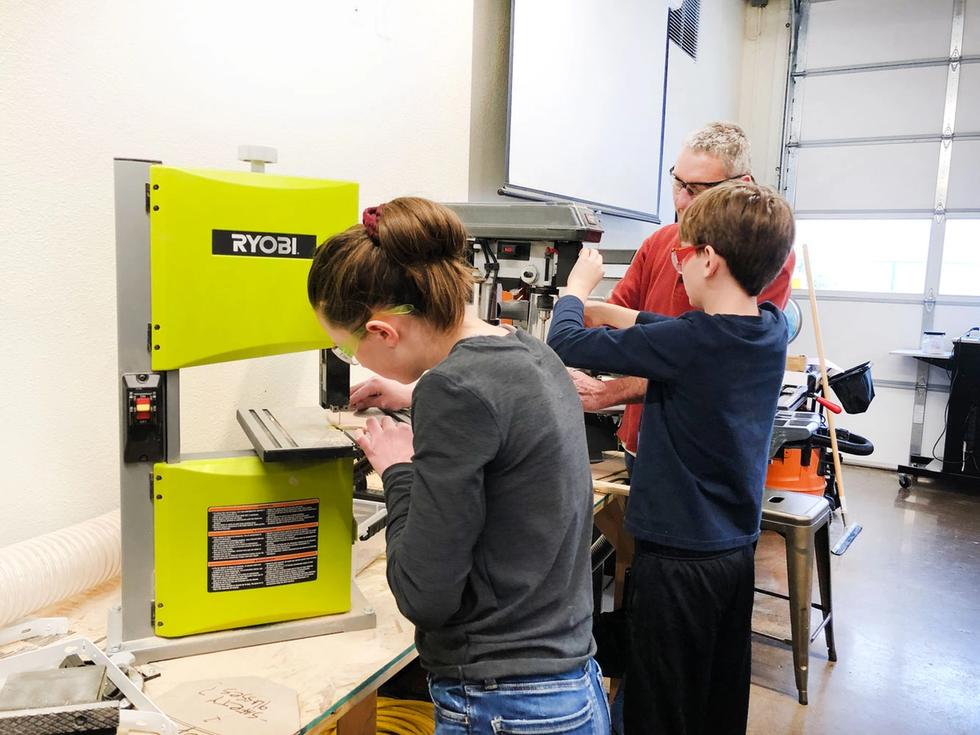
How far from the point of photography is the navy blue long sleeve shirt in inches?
58.9

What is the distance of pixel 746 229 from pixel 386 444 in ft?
2.87

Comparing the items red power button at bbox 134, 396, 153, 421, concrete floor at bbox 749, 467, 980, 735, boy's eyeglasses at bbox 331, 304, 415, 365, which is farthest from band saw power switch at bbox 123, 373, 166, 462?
concrete floor at bbox 749, 467, 980, 735

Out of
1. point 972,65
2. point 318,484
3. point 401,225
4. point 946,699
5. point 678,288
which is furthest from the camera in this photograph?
point 972,65

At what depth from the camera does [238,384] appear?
70.3 inches

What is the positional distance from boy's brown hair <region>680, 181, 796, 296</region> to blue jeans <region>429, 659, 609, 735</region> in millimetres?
899

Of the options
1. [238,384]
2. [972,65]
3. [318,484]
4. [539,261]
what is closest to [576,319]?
[539,261]

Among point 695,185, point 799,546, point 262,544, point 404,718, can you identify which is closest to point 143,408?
point 262,544

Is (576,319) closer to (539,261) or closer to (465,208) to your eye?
(539,261)

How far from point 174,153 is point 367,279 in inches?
35.5

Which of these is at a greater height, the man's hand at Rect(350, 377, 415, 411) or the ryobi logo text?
the ryobi logo text

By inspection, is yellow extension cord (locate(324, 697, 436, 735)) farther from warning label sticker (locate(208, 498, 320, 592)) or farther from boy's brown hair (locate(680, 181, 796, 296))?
boy's brown hair (locate(680, 181, 796, 296))

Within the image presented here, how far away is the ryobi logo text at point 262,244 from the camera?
42.5 inches

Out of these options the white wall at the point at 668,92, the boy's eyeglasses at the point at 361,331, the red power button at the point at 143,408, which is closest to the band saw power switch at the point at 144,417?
the red power button at the point at 143,408

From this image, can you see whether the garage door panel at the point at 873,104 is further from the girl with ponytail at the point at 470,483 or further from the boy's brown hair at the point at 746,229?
the girl with ponytail at the point at 470,483
